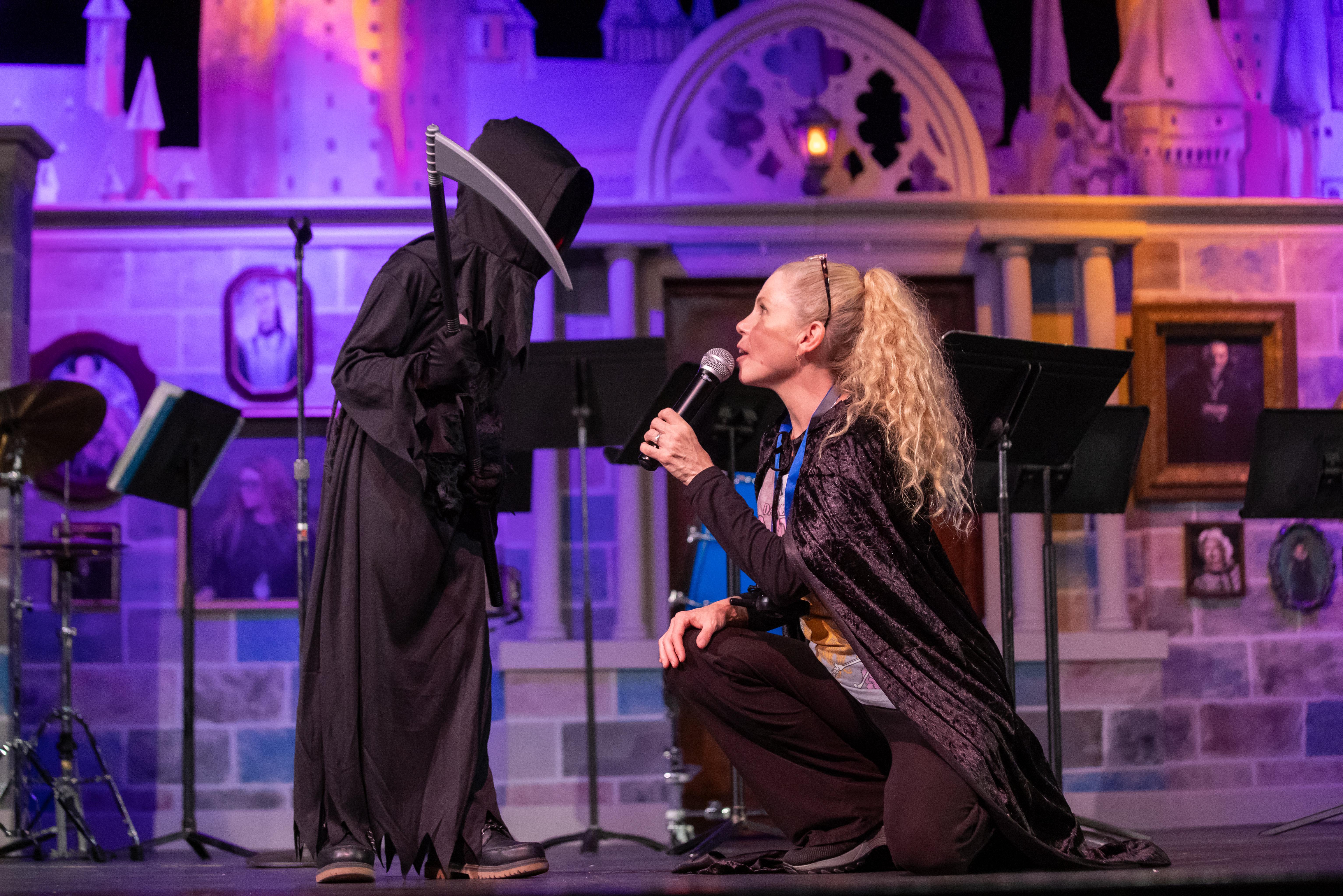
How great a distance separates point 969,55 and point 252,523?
11.5ft

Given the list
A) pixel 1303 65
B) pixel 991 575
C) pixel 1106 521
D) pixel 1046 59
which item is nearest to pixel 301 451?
pixel 991 575

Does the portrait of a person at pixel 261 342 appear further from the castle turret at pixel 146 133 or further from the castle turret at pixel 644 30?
the castle turret at pixel 644 30

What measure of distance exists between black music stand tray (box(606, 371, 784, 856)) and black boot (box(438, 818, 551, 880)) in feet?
4.40

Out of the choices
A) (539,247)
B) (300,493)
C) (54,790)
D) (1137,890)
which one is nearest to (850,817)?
(1137,890)

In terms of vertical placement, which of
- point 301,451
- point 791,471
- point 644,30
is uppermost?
point 644,30

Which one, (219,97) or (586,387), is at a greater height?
(219,97)

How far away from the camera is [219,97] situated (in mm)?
5098

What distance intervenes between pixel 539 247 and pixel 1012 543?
322 cm

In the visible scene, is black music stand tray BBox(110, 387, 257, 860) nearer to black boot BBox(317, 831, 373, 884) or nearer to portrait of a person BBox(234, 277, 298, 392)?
portrait of a person BBox(234, 277, 298, 392)

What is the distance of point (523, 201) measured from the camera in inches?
96.7

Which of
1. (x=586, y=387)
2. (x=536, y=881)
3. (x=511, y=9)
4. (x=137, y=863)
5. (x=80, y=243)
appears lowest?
(x=137, y=863)

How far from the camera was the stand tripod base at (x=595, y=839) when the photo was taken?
392 centimetres

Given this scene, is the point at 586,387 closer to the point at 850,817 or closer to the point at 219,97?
the point at 850,817

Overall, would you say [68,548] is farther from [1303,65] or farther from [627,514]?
A: [1303,65]
